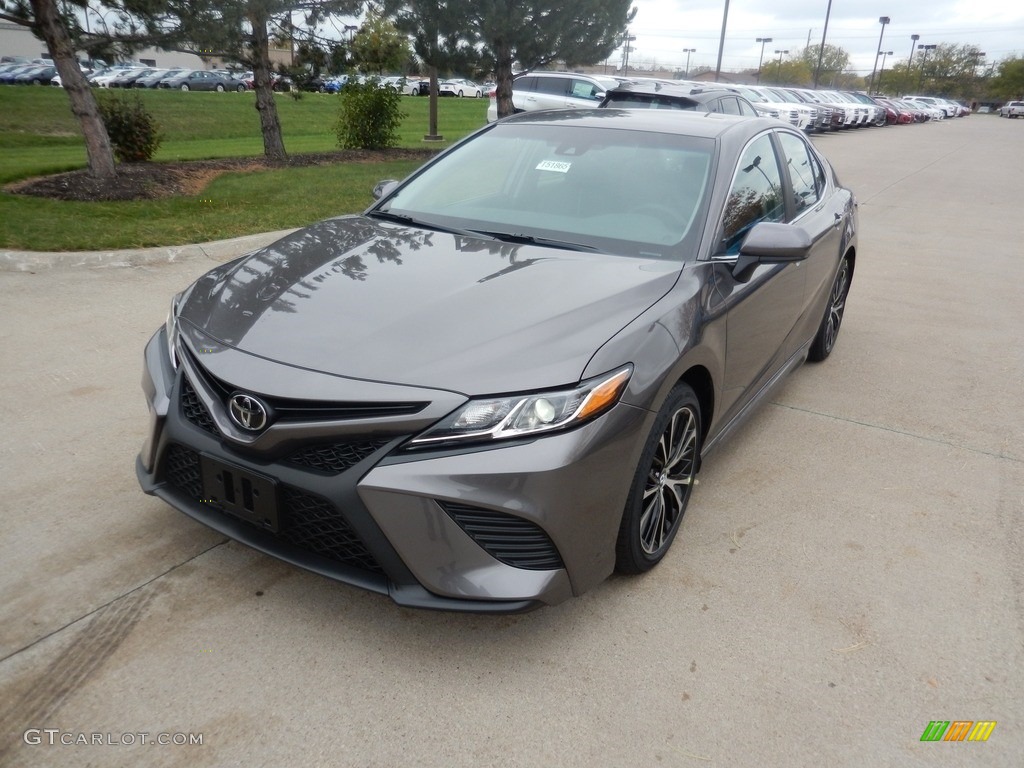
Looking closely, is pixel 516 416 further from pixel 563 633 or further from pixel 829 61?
pixel 829 61

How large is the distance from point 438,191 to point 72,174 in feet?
26.9

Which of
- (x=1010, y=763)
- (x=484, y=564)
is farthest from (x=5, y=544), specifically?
(x=1010, y=763)

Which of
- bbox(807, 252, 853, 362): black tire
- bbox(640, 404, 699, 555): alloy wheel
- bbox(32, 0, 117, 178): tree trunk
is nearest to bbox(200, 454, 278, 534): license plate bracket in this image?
bbox(640, 404, 699, 555): alloy wheel

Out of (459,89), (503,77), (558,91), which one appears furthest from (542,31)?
(459,89)

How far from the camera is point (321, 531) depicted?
8.11 ft

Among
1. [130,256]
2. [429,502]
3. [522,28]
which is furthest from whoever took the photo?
[522,28]

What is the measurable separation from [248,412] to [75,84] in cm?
881

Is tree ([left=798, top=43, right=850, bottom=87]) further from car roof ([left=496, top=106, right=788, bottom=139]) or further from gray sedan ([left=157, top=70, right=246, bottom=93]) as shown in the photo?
car roof ([left=496, top=106, right=788, bottom=139])

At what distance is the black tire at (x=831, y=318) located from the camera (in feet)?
17.5

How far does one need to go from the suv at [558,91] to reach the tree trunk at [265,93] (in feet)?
18.5

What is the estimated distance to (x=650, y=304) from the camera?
9.32 feet

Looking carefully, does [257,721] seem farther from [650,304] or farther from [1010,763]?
[1010,763]

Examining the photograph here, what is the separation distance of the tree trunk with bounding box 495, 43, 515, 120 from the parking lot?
1394 centimetres

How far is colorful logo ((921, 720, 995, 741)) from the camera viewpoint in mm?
2418
